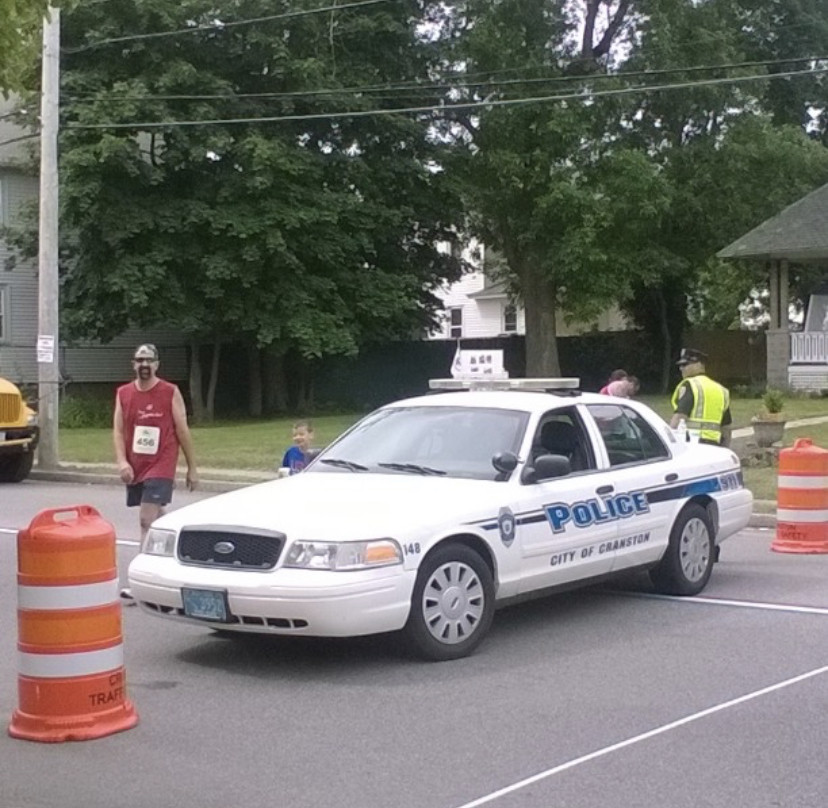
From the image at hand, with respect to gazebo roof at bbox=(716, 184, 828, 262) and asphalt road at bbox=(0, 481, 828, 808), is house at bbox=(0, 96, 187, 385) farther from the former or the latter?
asphalt road at bbox=(0, 481, 828, 808)

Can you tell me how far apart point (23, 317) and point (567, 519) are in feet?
107

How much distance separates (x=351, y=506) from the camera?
789 centimetres

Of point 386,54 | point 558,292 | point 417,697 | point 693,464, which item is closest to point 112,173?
point 386,54

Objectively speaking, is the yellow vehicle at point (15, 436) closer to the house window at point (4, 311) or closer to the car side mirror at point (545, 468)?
the car side mirror at point (545, 468)

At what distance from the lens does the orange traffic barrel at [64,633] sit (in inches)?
252

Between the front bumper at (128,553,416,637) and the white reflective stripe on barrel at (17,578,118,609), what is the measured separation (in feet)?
3.60

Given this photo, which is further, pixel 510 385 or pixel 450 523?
pixel 510 385

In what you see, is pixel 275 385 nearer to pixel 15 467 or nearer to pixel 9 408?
pixel 15 467

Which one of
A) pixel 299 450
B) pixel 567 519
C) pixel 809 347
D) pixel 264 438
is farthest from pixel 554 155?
pixel 567 519

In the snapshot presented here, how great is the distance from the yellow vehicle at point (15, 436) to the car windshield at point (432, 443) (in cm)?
1227

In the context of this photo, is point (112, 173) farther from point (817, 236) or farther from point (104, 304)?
point (817, 236)

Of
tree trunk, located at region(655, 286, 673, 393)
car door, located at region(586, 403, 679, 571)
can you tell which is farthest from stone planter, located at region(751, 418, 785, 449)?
tree trunk, located at region(655, 286, 673, 393)

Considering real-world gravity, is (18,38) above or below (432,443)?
above

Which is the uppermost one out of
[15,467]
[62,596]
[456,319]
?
[456,319]
